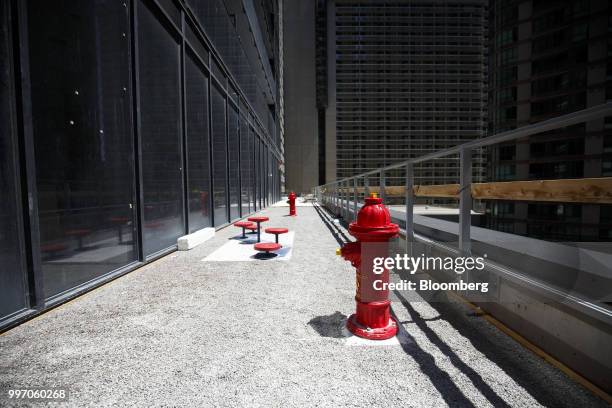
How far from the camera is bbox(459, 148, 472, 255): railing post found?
2973mm

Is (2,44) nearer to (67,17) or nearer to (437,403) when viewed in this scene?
(67,17)

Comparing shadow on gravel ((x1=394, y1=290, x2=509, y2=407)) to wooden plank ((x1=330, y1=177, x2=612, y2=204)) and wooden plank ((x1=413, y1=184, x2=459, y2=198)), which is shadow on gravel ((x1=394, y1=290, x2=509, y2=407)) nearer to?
wooden plank ((x1=330, y1=177, x2=612, y2=204))

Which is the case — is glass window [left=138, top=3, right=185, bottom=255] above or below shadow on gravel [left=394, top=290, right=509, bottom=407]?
above

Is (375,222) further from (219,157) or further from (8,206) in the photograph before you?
(219,157)

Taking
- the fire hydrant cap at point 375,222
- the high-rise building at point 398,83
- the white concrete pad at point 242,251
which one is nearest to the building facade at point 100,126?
the white concrete pad at point 242,251

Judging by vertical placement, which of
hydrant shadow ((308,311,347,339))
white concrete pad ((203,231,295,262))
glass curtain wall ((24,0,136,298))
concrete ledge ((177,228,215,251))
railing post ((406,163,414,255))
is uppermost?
glass curtain wall ((24,0,136,298))

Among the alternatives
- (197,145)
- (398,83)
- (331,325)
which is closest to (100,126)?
(197,145)

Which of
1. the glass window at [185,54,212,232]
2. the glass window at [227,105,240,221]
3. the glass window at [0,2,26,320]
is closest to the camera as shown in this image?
the glass window at [0,2,26,320]

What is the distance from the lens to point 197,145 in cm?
786

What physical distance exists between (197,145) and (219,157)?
163 centimetres

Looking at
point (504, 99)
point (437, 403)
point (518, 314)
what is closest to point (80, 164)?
point (437, 403)

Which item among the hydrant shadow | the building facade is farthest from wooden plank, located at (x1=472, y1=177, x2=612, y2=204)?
the building facade

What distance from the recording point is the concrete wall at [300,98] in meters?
62.2

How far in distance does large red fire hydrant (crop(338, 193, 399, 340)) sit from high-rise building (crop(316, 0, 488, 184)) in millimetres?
61387
